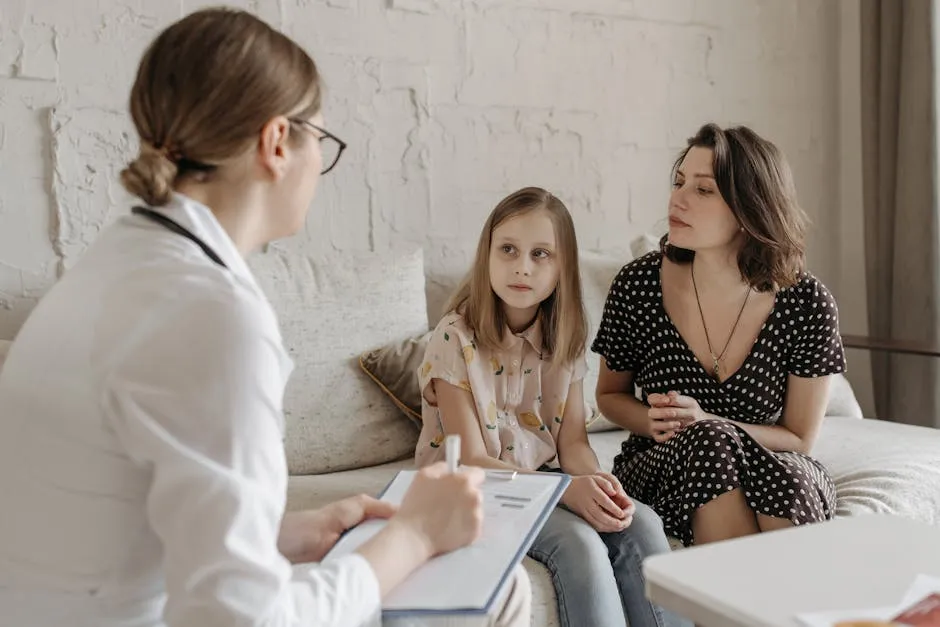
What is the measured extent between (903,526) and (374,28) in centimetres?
168

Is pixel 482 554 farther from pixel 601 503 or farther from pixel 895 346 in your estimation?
pixel 895 346

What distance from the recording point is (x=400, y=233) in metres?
2.38

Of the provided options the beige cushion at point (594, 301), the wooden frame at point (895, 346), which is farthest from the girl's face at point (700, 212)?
the wooden frame at point (895, 346)

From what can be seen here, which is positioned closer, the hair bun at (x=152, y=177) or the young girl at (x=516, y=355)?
the hair bun at (x=152, y=177)

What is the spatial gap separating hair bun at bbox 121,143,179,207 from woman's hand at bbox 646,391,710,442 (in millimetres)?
1054

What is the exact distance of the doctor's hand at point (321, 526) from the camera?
1.11 m

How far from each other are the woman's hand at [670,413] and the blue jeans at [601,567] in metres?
0.16

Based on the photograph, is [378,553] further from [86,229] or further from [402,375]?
[86,229]

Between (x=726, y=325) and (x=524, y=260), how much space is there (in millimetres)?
419

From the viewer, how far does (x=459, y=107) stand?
7.99 ft

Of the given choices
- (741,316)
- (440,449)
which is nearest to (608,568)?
(440,449)

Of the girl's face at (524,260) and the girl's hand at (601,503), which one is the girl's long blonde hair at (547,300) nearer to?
the girl's face at (524,260)

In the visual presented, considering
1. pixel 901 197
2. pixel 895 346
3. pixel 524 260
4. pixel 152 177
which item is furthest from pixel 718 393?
pixel 901 197

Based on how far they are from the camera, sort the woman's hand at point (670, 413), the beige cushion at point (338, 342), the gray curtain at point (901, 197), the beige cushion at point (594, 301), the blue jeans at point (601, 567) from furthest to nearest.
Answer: the gray curtain at point (901, 197), the beige cushion at point (594, 301), the beige cushion at point (338, 342), the woman's hand at point (670, 413), the blue jeans at point (601, 567)
